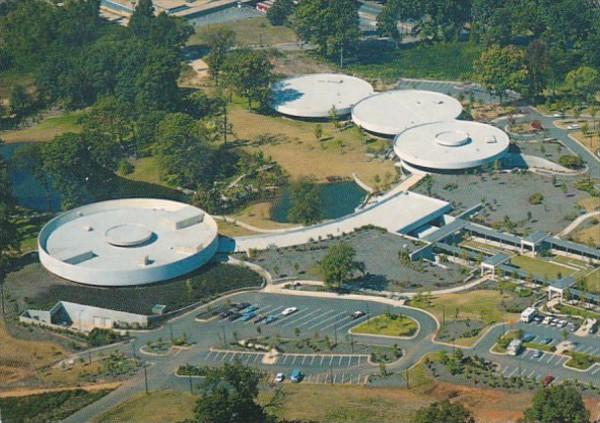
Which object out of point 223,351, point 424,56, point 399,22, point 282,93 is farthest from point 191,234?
point 399,22

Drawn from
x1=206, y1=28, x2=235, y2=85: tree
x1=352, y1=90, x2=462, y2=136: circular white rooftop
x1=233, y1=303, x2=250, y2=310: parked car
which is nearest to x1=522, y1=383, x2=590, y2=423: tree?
x1=233, y1=303, x2=250, y2=310: parked car

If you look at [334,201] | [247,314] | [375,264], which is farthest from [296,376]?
[334,201]

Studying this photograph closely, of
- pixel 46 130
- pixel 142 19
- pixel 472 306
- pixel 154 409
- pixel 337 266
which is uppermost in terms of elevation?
pixel 142 19

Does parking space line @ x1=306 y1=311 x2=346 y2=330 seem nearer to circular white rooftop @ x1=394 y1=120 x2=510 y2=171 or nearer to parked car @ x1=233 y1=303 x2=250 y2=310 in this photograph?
parked car @ x1=233 y1=303 x2=250 y2=310

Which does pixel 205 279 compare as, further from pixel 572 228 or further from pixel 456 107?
pixel 456 107

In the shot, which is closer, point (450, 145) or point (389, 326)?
point (389, 326)

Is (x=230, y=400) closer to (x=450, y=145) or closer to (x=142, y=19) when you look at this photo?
(x=450, y=145)
